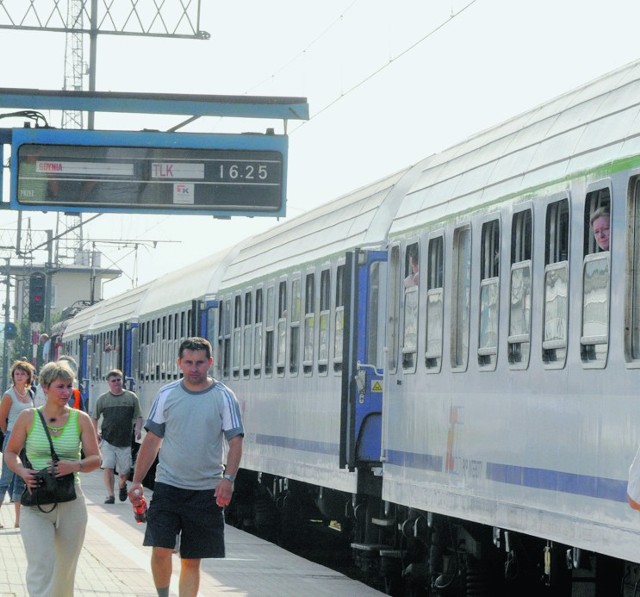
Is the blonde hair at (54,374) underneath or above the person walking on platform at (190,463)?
above

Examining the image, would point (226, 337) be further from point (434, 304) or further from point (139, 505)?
point (139, 505)

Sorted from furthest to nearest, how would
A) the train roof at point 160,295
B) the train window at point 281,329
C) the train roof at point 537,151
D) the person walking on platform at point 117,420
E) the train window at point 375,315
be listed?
the train roof at point 160,295 < the person walking on platform at point 117,420 < the train window at point 281,329 < the train window at point 375,315 < the train roof at point 537,151

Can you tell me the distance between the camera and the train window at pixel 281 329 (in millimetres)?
19125

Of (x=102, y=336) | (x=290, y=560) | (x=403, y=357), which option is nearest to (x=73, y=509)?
(x=403, y=357)

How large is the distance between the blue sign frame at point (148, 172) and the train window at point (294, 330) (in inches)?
115

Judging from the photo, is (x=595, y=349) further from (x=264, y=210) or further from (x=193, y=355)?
(x=264, y=210)

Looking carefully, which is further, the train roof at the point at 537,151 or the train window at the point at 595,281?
the train roof at the point at 537,151

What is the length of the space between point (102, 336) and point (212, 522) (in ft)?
98.4

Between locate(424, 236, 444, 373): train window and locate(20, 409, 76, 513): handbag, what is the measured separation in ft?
10.4

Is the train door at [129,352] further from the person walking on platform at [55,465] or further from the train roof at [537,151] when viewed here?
the person walking on platform at [55,465]

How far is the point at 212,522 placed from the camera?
10875 millimetres

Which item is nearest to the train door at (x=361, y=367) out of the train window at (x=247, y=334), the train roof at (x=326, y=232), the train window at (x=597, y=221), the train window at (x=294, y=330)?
the train roof at (x=326, y=232)

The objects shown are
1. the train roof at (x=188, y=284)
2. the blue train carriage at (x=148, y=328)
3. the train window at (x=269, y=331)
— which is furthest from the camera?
the blue train carriage at (x=148, y=328)

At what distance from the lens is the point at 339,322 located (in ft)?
53.9
